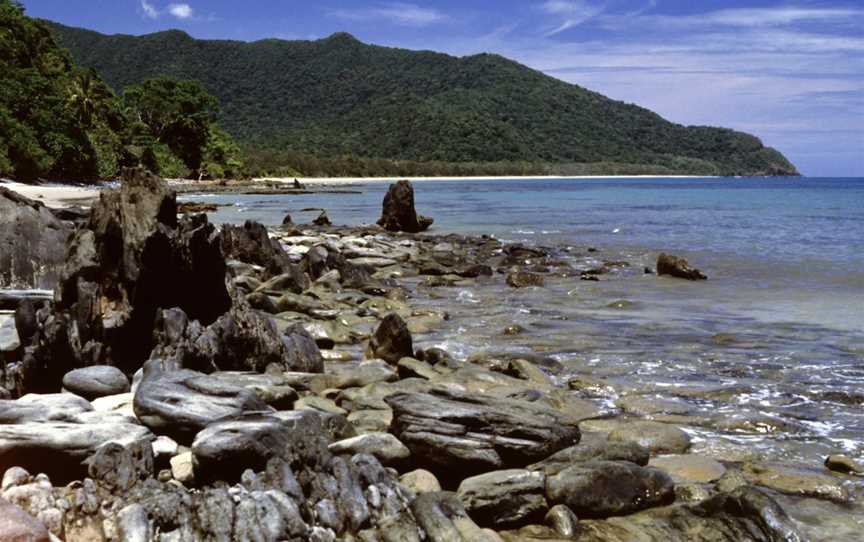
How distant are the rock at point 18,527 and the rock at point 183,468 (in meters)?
1.20

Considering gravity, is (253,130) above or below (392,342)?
above

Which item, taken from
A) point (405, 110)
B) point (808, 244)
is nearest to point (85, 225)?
point (808, 244)

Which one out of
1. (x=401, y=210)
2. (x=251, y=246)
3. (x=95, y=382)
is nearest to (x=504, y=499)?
(x=95, y=382)

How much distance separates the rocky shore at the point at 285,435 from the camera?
4.75 metres

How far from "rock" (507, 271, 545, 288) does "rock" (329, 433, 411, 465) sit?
1162 cm

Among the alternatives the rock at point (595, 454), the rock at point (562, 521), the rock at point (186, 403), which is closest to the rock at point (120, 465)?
the rock at point (186, 403)

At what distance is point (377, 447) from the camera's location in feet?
18.9

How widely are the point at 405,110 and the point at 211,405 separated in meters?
177

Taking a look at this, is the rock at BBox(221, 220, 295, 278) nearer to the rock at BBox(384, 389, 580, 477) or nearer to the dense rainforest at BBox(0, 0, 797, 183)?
the rock at BBox(384, 389, 580, 477)

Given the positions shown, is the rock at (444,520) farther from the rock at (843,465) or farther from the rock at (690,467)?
the rock at (843,465)

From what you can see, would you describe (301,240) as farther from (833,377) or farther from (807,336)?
(833,377)

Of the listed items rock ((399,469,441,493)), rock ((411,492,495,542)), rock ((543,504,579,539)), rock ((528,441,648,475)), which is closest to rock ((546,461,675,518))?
rock ((543,504,579,539))

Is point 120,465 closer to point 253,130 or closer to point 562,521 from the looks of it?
point 562,521

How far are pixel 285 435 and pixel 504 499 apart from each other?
1.58 meters
